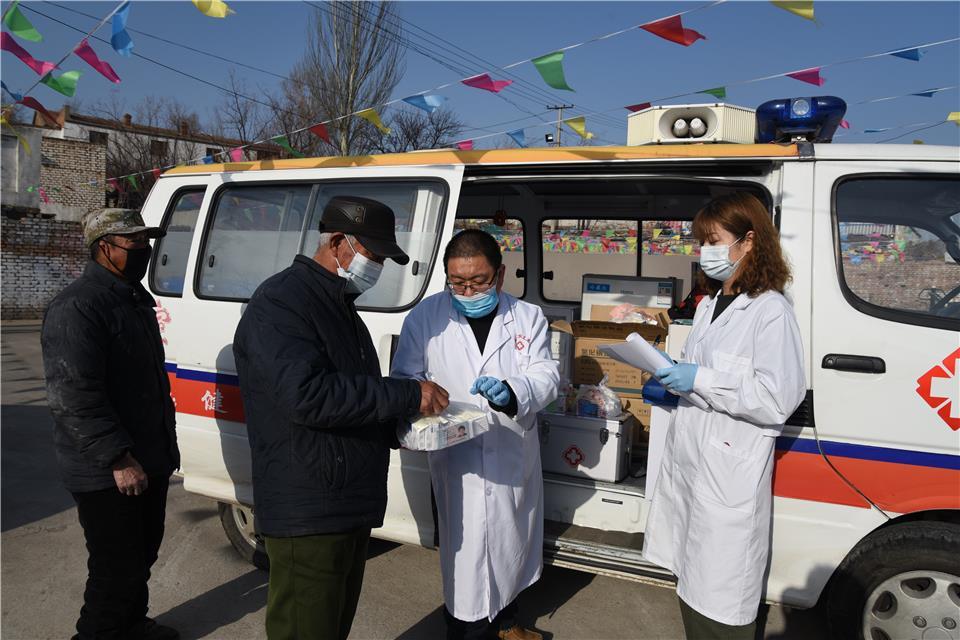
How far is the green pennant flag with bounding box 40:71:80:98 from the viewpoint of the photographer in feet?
17.3

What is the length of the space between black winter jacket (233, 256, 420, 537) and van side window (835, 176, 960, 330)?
6.51 feet

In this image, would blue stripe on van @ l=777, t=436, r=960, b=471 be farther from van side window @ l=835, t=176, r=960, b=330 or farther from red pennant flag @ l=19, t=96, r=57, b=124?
red pennant flag @ l=19, t=96, r=57, b=124

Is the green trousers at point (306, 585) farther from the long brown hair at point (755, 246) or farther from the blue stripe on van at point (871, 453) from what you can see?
the blue stripe on van at point (871, 453)

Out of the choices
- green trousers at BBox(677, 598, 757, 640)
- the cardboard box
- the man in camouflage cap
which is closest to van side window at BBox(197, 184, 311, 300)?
the man in camouflage cap

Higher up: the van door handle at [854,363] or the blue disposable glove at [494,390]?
the van door handle at [854,363]

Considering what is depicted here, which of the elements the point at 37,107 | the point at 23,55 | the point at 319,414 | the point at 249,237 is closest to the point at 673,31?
the point at 249,237

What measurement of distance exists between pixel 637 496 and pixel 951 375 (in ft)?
4.93

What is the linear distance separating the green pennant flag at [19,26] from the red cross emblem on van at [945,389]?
5632mm

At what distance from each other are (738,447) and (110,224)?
285 centimetres

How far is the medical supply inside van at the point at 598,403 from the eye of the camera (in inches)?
151

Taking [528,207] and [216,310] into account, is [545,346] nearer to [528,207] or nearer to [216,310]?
[216,310]

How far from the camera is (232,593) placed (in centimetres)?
388

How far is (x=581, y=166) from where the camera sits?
11.2 feet

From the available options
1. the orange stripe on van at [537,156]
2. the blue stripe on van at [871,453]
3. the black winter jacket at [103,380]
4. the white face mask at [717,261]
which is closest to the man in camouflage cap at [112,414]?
the black winter jacket at [103,380]
